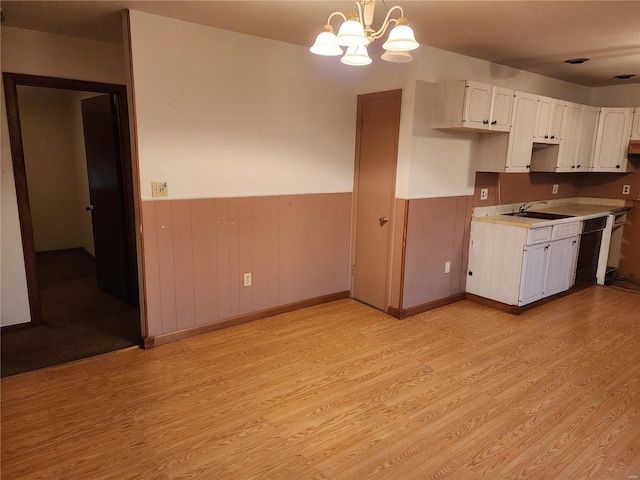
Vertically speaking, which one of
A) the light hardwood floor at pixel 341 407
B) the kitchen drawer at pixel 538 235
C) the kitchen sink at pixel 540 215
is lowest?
the light hardwood floor at pixel 341 407

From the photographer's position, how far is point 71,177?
20.0 ft

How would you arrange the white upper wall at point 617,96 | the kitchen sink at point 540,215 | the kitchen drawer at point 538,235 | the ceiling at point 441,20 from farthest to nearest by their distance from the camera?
the white upper wall at point 617,96 → the kitchen sink at point 540,215 → the kitchen drawer at point 538,235 → the ceiling at point 441,20

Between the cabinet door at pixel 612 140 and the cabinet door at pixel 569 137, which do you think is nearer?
the cabinet door at pixel 569 137

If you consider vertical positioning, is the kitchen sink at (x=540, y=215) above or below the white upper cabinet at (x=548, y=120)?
below

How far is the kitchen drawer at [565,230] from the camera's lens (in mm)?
4289

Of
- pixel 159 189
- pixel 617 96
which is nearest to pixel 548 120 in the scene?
pixel 617 96

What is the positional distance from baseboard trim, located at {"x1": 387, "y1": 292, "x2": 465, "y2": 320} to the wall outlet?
2.27 meters

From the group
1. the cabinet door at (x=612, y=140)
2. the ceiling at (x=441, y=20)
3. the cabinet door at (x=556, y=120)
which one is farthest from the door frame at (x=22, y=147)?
the cabinet door at (x=612, y=140)

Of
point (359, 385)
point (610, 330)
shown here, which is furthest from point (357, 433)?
point (610, 330)

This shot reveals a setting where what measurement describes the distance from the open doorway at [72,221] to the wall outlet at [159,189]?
44.3 inches

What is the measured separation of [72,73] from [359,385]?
3335 mm

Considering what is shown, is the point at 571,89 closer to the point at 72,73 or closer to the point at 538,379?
the point at 538,379

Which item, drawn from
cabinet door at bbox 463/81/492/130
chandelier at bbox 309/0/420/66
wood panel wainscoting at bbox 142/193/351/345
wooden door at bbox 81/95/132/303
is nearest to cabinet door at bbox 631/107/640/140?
cabinet door at bbox 463/81/492/130

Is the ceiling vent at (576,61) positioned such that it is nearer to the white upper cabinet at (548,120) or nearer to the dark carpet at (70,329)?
the white upper cabinet at (548,120)
